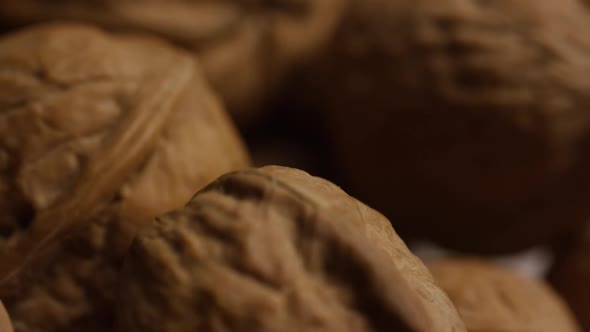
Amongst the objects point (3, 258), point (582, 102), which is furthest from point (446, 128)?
point (3, 258)

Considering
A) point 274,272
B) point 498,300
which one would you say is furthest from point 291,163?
point 274,272

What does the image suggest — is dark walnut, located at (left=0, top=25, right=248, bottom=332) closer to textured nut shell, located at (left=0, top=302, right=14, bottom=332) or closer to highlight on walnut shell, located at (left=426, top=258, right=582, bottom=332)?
textured nut shell, located at (left=0, top=302, right=14, bottom=332)

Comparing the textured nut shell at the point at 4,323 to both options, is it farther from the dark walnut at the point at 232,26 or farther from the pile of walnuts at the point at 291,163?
the dark walnut at the point at 232,26

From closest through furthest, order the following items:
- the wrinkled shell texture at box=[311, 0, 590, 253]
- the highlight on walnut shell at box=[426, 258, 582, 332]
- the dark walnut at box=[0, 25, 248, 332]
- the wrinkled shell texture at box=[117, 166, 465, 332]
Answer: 1. the wrinkled shell texture at box=[117, 166, 465, 332]
2. the dark walnut at box=[0, 25, 248, 332]
3. the highlight on walnut shell at box=[426, 258, 582, 332]
4. the wrinkled shell texture at box=[311, 0, 590, 253]

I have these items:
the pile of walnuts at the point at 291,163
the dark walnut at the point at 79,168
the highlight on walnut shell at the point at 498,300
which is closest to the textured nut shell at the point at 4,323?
the pile of walnuts at the point at 291,163

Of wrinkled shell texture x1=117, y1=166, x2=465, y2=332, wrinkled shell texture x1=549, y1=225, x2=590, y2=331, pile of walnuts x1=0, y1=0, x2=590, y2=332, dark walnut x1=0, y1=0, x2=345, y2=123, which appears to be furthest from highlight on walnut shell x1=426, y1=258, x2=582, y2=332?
dark walnut x1=0, y1=0, x2=345, y2=123

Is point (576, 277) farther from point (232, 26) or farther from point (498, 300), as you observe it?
point (232, 26)
